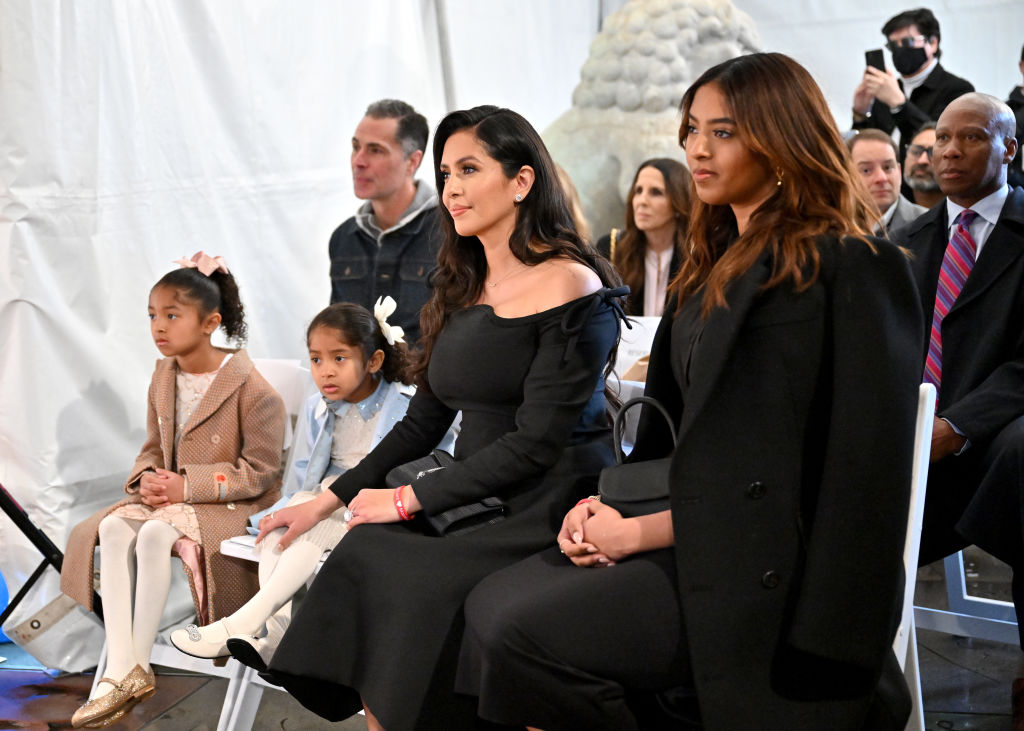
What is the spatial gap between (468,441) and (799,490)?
34.1 inches

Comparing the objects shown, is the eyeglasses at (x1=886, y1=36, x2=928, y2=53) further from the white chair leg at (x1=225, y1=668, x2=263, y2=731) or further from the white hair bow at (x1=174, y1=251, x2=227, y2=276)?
the white chair leg at (x1=225, y1=668, x2=263, y2=731)

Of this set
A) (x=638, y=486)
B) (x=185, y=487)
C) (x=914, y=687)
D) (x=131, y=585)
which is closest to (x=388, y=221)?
(x=185, y=487)

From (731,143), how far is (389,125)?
7.91 ft

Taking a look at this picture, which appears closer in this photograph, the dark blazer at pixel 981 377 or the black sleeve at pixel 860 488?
the black sleeve at pixel 860 488

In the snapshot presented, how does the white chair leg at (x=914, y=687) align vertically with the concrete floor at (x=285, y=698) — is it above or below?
above

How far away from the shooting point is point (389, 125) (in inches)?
160

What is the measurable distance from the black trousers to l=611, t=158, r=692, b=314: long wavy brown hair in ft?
8.92

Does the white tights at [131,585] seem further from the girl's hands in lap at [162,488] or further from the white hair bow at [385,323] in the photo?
the white hair bow at [385,323]

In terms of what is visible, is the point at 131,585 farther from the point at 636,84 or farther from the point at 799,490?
the point at 636,84

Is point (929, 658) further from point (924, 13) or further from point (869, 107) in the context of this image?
point (924, 13)

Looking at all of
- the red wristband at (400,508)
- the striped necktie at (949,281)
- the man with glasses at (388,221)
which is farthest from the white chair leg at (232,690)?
the striped necktie at (949,281)

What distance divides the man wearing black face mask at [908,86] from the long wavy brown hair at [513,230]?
2.92 meters

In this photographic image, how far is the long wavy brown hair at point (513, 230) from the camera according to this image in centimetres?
243

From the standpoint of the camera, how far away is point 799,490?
1.76 meters
